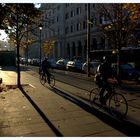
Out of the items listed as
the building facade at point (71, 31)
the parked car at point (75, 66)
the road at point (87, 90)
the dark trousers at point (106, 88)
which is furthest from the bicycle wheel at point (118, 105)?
the building facade at point (71, 31)

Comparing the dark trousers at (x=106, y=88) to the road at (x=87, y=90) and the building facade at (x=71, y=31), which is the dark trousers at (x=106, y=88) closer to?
the road at (x=87, y=90)

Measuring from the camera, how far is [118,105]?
11023 mm

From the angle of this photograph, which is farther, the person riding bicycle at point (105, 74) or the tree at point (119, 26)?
the tree at point (119, 26)

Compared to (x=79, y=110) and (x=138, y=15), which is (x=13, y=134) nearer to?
(x=79, y=110)

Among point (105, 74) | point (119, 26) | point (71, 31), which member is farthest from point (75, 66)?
point (71, 31)

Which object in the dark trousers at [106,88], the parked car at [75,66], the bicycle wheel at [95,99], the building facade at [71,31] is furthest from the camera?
the building facade at [71,31]

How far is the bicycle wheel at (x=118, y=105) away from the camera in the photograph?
10.7m

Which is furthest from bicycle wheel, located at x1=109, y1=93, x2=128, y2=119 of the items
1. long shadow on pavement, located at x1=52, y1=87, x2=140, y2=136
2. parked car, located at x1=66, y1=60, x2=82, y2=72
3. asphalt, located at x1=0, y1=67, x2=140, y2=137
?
parked car, located at x1=66, y1=60, x2=82, y2=72

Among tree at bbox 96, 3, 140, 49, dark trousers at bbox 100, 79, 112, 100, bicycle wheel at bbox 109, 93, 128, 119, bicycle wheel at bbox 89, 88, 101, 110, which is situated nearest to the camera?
bicycle wheel at bbox 109, 93, 128, 119

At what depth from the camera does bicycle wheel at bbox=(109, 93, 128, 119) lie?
10.7 metres

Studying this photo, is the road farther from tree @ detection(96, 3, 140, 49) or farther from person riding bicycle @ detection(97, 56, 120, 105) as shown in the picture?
→ tree @ detection(96, 3, 140, 49)

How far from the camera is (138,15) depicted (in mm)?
19406

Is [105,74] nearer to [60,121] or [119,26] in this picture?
[60,121]

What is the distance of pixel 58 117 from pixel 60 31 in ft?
258
